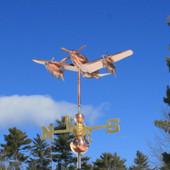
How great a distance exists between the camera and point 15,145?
2823 cm

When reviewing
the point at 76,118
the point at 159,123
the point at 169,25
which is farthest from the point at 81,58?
the point at 169,25

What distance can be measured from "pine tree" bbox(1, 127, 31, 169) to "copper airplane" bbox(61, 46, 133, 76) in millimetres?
23487

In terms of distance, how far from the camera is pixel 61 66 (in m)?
6.46

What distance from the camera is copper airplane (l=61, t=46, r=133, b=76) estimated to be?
6.01 m

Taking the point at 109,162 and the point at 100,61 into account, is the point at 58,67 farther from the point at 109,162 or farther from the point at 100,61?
the point at 109,162

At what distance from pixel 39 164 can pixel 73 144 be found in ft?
76.7

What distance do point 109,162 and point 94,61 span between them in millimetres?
26570

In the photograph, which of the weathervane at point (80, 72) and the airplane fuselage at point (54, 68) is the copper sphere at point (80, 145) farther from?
the airplane fuselage at point (54, 68)

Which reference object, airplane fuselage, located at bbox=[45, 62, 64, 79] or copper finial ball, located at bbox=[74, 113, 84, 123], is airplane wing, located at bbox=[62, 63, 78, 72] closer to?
airplane fuselage, located at bbox=[45, 62, 64, 79]

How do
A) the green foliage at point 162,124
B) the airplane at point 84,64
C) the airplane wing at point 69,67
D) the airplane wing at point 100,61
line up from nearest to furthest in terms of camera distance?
1. the airplane wing at point 100,61
2. the airplane at point 84,64
3. the airplane wing at point 69,67
4. the green foliage at point 162,124

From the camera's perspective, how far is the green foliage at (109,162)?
29727mm

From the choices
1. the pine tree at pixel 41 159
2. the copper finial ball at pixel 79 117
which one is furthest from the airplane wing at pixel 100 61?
the pine tree at pixel 41 159

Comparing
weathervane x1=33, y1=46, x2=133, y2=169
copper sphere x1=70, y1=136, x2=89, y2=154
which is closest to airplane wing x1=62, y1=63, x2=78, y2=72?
weathervane x1=33, y1=46, x2=133, y2=169

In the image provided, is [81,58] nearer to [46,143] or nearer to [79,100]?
[79,100]
